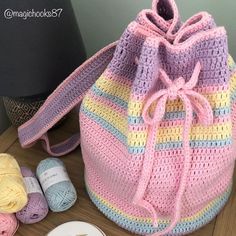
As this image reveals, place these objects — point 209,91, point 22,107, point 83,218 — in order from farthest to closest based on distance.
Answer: point 22,107 → point 83,218 → point 209,91

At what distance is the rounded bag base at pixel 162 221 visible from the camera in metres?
0.51

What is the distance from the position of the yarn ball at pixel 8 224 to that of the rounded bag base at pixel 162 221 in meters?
0.12

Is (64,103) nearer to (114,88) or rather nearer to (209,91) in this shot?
(114,88)

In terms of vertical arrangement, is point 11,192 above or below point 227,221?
above

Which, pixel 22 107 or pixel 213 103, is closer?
pixel 213 103

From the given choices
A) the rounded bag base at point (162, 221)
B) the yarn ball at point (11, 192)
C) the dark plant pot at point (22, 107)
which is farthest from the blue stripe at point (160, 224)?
the dark plant pot at point (22, 107)

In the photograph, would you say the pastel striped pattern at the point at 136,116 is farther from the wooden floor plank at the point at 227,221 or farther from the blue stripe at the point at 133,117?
the wooden floor plank at the point at 227,221

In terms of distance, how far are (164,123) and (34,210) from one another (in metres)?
0.22

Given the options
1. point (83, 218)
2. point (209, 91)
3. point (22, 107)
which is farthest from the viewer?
point (22, 107)

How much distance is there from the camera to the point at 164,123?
46 cm

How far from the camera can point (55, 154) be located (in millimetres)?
637

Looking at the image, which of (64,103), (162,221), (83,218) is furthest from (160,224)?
(64,103)

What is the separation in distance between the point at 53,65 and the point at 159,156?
0.22 metres

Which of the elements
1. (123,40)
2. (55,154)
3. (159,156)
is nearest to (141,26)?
(123,40)
